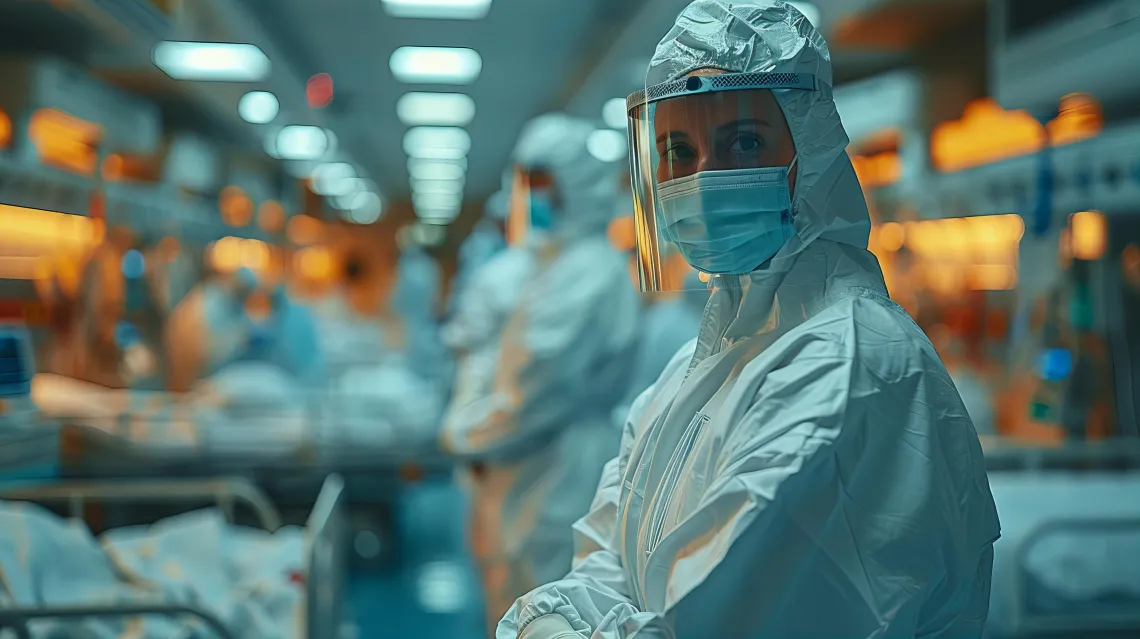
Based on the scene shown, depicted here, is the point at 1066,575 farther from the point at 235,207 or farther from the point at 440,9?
the point at 235,207

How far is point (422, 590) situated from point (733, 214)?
4486mm

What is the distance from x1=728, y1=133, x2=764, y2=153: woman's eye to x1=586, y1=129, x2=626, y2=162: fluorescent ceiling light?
9.13ft

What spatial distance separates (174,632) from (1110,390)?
358 cm

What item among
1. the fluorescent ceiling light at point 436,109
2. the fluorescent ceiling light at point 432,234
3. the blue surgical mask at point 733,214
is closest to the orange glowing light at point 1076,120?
the blue surgical mask at point 733,214

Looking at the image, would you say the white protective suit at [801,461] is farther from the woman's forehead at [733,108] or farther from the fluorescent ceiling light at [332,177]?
the fluorescent ceiling light at [332,177]

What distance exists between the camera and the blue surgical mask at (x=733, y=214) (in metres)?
1.22

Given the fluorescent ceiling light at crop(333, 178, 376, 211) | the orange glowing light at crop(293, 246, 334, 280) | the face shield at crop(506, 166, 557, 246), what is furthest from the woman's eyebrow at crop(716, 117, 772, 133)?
the fluorescent ceiling light at crop(333, 178, 376, 211)

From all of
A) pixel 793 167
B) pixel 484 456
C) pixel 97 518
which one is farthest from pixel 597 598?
pixel 97 518

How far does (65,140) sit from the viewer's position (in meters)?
2.90

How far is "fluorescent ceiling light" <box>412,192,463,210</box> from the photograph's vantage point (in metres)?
13.2

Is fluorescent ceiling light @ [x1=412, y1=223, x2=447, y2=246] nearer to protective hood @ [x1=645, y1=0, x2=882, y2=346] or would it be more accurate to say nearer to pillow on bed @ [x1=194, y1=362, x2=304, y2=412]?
pillow on bed @ [x1=194, y1=362, x2=304, y2=412]

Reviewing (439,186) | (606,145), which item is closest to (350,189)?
(439,186)

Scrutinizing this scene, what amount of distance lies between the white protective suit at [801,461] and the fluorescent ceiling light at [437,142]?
690 cm

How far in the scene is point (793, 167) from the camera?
1.24 m
